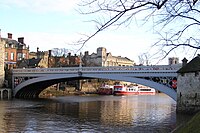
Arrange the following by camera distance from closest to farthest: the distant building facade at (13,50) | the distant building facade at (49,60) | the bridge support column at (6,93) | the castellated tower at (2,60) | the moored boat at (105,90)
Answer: the bridge support column at (6,93) → the castellated tower at (2,60) → the distant building facade at (13,50) → the distant building facade at (49,60) → the moored boat at (105,90)

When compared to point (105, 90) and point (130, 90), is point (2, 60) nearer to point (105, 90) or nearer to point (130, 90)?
point (105, 90)

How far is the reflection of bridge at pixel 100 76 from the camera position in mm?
32438

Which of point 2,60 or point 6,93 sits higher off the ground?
point 2,60

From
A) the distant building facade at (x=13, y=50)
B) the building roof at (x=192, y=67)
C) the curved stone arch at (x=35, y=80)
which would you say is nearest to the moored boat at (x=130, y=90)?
the distant building facade at (x=13, y=50)

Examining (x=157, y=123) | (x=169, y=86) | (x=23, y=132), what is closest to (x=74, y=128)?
(x=23, y=132)

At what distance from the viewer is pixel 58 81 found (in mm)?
48062

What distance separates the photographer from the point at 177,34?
910cm

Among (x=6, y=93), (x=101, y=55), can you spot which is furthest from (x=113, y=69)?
(x=101, y=55)

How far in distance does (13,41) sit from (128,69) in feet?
117

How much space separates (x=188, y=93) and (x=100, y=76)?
1367 cm

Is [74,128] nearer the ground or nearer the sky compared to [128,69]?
nearer the ground

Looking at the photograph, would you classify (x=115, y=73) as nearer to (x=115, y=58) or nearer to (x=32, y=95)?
(x=32, y=95)

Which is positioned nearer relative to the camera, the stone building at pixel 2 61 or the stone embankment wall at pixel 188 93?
the stone embankment wall at pixel 188 93

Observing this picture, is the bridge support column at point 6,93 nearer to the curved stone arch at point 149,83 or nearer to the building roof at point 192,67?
the curved stone arch at point 149,83
